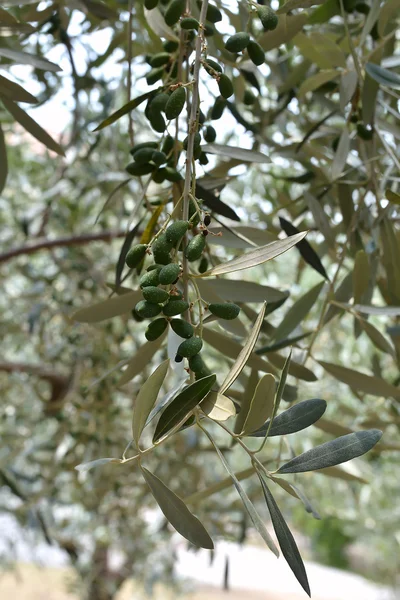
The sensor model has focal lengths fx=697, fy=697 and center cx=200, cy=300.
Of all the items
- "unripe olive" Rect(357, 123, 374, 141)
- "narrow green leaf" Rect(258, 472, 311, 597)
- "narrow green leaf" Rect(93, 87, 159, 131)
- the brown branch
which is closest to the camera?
"narrow green leaf" Rect(258, 472, 311, 597)

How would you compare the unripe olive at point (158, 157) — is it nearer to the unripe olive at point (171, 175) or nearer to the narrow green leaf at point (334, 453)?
the unripe olive at point (171, 175)

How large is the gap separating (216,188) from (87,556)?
2042mm

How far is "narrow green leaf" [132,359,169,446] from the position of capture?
282 millimetres

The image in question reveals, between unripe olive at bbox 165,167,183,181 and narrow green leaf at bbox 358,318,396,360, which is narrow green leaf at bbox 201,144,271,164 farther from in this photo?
narrow green leaf at bbox 358,318,396,360

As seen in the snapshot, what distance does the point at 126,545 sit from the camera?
1.79m

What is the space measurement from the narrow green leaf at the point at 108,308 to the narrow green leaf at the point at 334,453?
0.47 ft

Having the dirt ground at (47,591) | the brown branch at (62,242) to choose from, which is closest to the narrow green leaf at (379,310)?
the brown branch at (62,242)

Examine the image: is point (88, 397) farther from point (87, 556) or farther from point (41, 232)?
point (87, 556)

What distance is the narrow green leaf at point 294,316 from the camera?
0.44 m

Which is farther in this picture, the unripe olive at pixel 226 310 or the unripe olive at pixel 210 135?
the unripe olive at pixel 210 135

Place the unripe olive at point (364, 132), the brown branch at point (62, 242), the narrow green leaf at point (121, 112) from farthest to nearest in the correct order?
1. the brown branch at point (62, 242)
2. the unripe olive at point (364, 132)
3. the narrow green leaf at point (121, 112)

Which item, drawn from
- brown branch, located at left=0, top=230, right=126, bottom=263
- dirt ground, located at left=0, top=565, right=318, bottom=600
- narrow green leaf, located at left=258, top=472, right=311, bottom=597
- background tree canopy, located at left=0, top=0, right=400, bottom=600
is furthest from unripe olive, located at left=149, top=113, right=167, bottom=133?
dirt ground, located at left=0, top=565, right=318, bottom=600

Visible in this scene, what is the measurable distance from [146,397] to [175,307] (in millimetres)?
39

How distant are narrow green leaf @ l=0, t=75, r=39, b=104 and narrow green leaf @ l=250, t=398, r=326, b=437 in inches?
9.7
